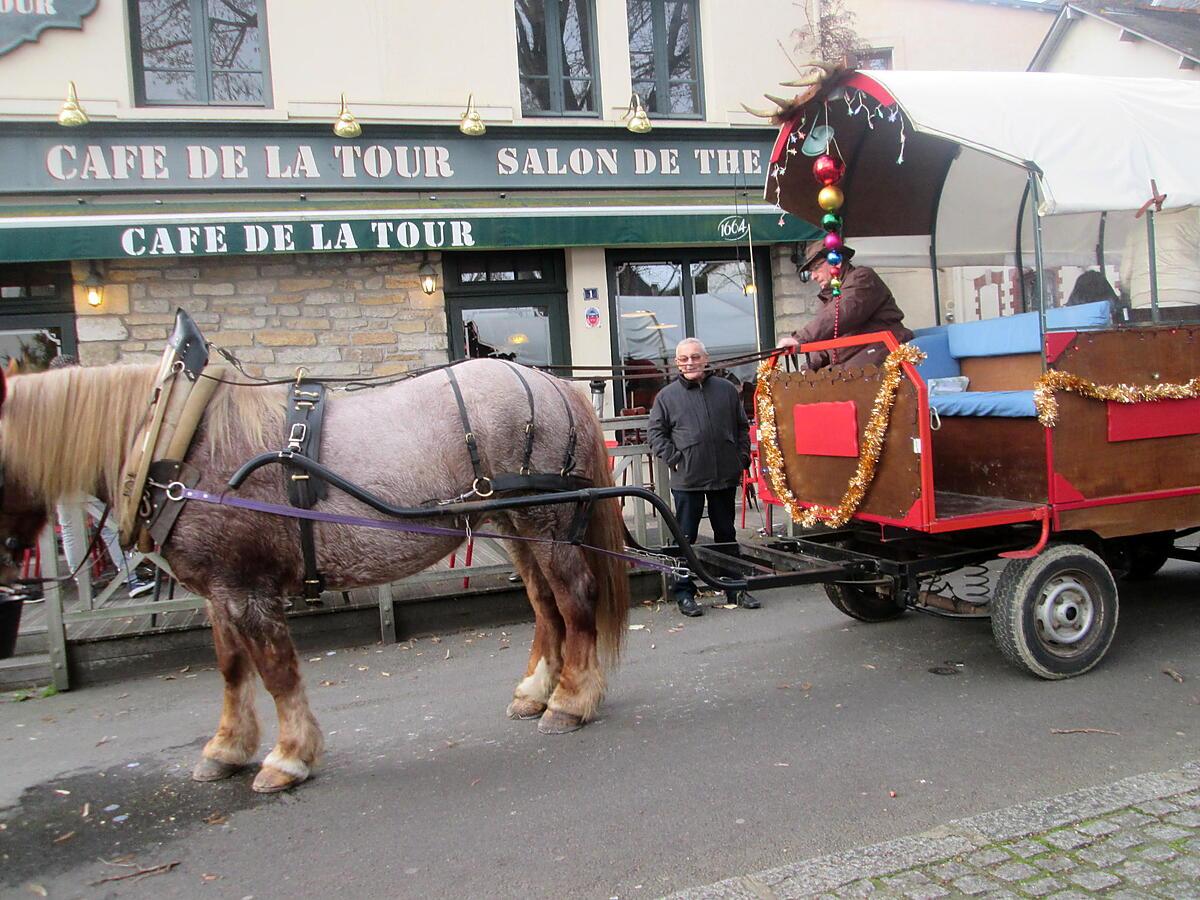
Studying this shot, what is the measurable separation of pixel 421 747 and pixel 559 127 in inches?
286

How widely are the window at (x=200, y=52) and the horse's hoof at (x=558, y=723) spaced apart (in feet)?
24.7

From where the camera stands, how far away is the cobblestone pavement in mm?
2502

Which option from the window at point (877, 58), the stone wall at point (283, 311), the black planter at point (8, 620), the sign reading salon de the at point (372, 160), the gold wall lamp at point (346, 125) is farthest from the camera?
the window at point (877, 58)

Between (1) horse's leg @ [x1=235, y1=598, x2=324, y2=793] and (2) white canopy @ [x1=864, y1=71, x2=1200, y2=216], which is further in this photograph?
(2) white canopy @ [x1=864, y1=71, x2=1200, y2=216]

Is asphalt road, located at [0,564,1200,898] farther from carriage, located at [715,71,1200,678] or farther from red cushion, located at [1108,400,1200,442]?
red cushion, located at [1108,400,1200,442]

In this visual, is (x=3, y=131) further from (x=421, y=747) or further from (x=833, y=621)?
(x=833, y=621)

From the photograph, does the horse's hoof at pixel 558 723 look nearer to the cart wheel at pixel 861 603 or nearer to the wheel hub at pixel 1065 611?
the cart wheel at pixel 861 603

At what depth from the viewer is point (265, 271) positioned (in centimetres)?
854

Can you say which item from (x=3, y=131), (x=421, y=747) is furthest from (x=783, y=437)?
(x=3, y=131)

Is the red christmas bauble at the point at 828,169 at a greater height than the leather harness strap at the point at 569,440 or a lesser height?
greater

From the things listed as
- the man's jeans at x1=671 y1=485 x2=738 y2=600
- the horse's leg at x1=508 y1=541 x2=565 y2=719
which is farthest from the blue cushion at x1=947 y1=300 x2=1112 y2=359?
the horse's leg at x1=508 y1=541 x2=565 y2=719

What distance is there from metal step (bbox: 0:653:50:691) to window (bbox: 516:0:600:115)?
7179mm

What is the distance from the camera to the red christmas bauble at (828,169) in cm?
489

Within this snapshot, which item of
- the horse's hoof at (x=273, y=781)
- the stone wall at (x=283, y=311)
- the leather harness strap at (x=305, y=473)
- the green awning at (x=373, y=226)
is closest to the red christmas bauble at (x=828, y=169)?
the green awning at (x=373, y=226)
